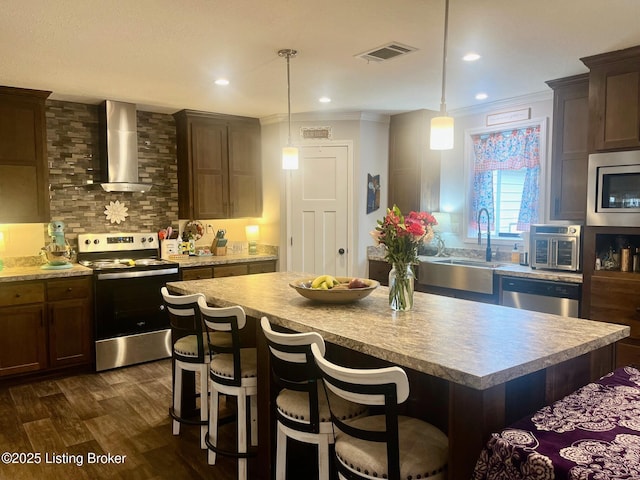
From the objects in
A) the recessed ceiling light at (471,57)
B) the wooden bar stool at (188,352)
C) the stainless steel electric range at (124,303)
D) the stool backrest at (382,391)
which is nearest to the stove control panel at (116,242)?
the stainless steel electric range at (124,303)

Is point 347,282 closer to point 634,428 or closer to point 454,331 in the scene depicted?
point 454,331

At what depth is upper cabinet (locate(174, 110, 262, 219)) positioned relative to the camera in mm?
5285

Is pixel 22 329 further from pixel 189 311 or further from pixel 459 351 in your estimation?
pixel 459 351

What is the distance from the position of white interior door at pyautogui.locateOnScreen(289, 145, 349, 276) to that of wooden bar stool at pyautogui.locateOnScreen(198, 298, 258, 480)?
9.55 ft

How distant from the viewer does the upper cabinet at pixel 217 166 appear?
529 cm

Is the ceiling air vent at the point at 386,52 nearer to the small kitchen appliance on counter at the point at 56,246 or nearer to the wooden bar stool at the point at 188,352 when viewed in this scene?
the wooden bar stool at the point at 188,352

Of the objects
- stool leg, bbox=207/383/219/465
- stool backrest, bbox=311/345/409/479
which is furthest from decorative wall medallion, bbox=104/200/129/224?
stool backrest, bbox=311/345/409/479

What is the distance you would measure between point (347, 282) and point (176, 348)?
1.11 metres

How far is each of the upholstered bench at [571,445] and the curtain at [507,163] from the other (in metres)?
3.20

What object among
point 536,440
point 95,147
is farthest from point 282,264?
point 536,440

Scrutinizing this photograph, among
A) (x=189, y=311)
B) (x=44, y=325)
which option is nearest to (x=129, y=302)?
(x=44, y=325)

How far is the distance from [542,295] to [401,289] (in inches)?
75.8

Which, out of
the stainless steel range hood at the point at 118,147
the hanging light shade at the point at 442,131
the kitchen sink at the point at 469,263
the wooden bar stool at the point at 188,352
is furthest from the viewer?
the stainless steel range hood at the point at 118,147

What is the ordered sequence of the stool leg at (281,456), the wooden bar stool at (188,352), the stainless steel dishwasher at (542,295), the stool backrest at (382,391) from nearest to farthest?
the stool backrest at (382,391)
the stool leg at (281,456)
the wooden bar stool at (188,352)
the stainless steel dishwasher at (542,295)
